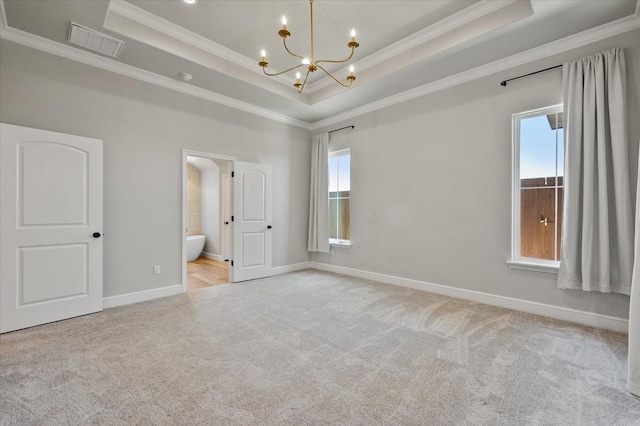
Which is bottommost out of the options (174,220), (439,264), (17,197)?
(439,264)

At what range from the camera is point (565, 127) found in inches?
117

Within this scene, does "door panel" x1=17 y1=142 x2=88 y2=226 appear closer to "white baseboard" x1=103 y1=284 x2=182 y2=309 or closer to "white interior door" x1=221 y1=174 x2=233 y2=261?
"white baseboard" x1=103 y1=284 x2=182 y2=309

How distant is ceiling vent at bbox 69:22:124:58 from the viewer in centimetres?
287

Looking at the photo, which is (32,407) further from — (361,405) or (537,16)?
(537,16)

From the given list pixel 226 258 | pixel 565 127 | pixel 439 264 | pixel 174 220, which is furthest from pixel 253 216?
pixel 565 127

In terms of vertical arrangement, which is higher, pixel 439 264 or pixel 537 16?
pixel 537 16

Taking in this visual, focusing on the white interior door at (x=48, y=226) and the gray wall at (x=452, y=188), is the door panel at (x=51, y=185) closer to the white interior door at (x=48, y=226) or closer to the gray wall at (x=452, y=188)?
the white interior door at (x=48, y=226)

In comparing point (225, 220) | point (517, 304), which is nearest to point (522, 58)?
point (517, 304)

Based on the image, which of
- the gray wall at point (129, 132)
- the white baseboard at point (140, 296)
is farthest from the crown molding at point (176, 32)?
the white baseboard at point (140, 296)

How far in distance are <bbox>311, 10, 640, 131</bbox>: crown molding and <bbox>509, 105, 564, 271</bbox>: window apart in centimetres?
61

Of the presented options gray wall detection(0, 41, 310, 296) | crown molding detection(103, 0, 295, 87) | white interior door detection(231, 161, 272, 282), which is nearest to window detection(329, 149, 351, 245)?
white interior door detection(231, 161, 272, 282)

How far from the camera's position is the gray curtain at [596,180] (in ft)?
8.79

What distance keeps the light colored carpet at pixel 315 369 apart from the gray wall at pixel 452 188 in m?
0.51

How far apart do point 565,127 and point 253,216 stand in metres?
4.35
